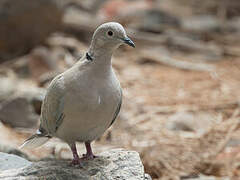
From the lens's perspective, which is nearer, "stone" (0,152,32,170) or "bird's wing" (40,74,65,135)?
"bird's wing" (40,74,65,135)

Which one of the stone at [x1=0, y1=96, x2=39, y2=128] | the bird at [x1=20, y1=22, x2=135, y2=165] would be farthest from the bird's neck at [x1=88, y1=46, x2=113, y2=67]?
the stone at [x1=0, y1=96, x2=39, y2=128]

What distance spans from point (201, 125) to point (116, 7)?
17.4ft

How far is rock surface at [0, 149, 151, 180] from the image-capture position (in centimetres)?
306

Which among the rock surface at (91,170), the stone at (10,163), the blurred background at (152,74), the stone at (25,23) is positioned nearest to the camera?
the rock surface at (91,170)

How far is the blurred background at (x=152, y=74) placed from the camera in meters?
4.80

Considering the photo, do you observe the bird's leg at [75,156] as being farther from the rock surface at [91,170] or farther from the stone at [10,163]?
the stone at [10,163]

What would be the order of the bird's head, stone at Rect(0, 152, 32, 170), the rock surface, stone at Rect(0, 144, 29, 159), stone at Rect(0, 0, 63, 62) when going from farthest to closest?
stone at Rect(0, 0, 63, 62)
stone at Rect(0, 144, 29, 159)
stone at Rect(0, 152, 32, 170)
the rock surface
the bird's head

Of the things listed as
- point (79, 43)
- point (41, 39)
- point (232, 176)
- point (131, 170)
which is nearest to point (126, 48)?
point (79, 43)

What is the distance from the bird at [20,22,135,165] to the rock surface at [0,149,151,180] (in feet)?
0.63

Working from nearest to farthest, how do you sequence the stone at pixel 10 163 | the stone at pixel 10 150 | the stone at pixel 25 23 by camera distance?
the stone at pixel 10 163, the stone at pixel 10 150, the stone at pixel 25 23

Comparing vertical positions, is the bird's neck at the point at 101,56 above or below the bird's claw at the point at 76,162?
above

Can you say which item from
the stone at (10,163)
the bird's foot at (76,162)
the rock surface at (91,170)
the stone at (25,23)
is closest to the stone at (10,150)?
the stone at (10,163)

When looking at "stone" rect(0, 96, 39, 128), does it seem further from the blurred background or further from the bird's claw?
the bird's claw

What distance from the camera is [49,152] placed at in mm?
4773
